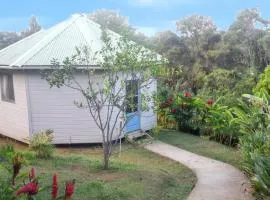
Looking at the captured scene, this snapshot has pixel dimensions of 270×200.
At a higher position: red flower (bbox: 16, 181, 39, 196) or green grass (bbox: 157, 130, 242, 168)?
red flower (bbox: 16, 181, 39, 196)

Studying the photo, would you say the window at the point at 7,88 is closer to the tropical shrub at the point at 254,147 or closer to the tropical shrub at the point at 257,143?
the tropical shrub at the point at 257,143

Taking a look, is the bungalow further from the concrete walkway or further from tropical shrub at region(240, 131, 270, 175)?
tropical shrub at region(240, 131, 270, 175)

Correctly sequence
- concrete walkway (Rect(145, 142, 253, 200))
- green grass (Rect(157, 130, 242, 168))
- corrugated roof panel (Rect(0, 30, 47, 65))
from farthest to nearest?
corrugated roof panel (Rect(0, 30, 47, 65)), green grass (Rect(157, 130, 242, 168)), concrete walkway (Rect(145, 142, 253, 200))

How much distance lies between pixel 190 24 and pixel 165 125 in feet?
44.2

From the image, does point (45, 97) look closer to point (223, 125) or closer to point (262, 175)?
point (223, 125)

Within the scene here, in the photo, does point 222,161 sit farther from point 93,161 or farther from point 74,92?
point 74,92

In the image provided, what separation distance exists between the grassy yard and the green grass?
1407 millimetres

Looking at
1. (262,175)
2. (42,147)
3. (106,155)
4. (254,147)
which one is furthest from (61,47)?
(262,175)

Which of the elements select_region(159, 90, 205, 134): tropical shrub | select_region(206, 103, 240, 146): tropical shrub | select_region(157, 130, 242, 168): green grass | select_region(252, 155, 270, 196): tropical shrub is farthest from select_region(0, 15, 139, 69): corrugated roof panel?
select_region(252, 155, 270, 196): tropical shrub

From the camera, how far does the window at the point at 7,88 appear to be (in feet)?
46.6

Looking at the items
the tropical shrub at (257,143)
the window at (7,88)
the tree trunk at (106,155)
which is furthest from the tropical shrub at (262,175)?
the window at (7,88)

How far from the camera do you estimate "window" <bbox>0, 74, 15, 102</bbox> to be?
1421cm

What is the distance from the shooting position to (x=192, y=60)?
2620 cm

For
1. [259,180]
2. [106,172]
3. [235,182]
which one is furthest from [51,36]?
[259,180]
